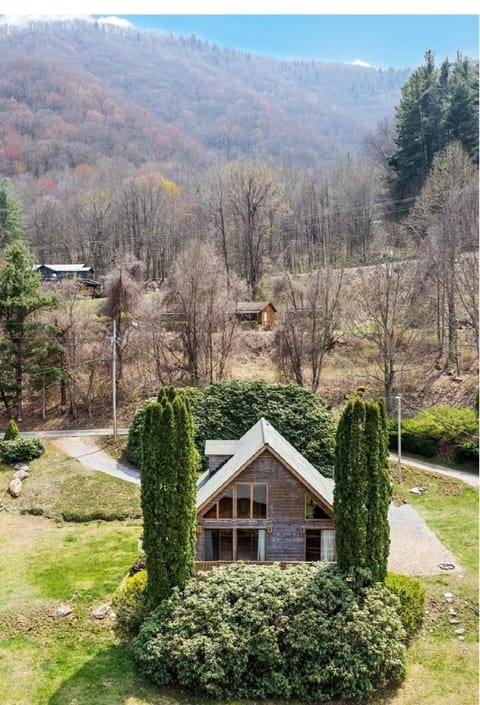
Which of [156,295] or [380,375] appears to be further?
[156,295]

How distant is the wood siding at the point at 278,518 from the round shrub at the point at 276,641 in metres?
2.30

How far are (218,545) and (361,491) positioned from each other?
475 centimetres

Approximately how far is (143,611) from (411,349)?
75.9 ft

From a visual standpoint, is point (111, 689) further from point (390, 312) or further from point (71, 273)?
point (71, 273)

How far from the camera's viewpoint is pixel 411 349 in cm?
3125

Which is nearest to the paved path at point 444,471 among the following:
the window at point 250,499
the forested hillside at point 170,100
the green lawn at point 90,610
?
the green lawn at point 90,610

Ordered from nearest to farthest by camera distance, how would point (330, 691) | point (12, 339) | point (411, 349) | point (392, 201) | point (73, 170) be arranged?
1. point (330, 691)
2. point (12, 339)
3. point (411, 349)
4. point (392, 201)
5. point (73, 170)

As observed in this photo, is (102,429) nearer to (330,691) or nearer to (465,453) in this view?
(465,453)

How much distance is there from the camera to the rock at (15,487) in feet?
70.3

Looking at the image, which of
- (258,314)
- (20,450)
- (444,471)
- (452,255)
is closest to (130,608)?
(20,450)

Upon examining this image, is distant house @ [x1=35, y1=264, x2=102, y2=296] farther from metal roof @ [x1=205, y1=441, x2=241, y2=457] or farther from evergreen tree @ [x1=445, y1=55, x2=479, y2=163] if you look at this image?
evergreen tree @ [x1=445, y1=55, x2=479, y2=163]

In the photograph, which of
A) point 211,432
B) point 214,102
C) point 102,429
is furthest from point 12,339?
point 214,102

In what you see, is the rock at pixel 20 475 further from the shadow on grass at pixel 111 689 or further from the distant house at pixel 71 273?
the distant house at pixel 71 273

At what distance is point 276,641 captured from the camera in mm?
11125
